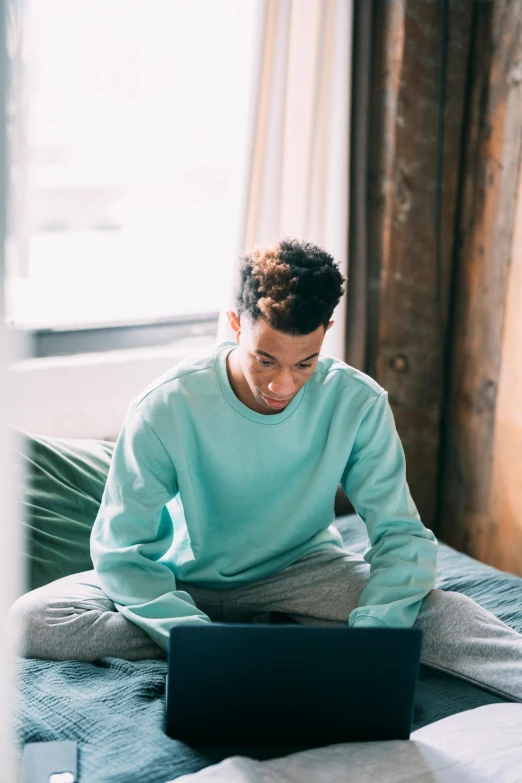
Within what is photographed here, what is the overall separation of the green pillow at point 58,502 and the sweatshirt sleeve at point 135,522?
0.88 ft

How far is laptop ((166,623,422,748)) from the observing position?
108cm

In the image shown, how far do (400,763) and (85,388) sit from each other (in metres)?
1.23

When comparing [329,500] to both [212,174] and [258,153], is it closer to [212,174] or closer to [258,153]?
[258,153]

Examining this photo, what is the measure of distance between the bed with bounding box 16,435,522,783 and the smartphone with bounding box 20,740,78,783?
0.02 metres

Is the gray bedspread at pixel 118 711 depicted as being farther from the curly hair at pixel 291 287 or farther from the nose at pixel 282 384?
the curly hair at pixel 291 287

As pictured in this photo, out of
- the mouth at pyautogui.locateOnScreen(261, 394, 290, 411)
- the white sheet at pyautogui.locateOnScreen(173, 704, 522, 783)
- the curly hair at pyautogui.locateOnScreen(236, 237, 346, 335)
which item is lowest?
the white sheet at pyautogui.locateOnScreen(173, 704, 522, 783)

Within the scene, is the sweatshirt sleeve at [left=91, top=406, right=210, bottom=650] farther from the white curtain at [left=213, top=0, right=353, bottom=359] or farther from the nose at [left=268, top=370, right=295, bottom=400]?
the white curtain at [left=213, top=0, right=353, bottom=359]

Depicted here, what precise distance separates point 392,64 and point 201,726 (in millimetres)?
1554

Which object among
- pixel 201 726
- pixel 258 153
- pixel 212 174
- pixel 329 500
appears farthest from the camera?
pixel 212 174

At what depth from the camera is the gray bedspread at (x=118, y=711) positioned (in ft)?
3.74

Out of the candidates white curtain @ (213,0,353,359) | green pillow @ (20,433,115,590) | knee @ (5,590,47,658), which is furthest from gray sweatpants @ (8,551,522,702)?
white curtain @ (213,0,353,359)

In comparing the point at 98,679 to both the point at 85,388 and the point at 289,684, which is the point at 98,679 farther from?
the point at 85,388

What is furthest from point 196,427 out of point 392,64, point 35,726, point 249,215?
point 392,64

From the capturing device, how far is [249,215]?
6.69 feet
